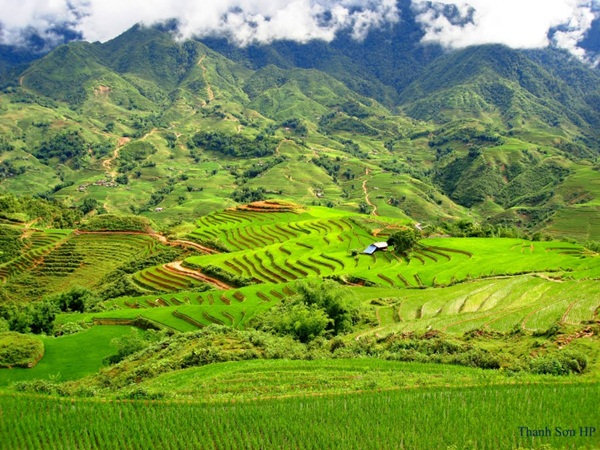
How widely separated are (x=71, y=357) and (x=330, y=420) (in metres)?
28.9

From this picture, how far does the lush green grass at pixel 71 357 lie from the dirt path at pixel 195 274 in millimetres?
25659

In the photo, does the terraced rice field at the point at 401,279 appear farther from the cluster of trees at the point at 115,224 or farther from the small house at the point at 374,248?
the cluster of trees at the point at 115,224

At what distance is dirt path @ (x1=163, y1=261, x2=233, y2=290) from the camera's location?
7106cm

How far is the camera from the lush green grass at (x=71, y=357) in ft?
113

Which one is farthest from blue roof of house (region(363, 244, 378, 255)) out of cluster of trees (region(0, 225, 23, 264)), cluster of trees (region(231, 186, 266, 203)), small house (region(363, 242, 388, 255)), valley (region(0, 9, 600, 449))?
cluster of trees (region(231, 186, 266, 203))

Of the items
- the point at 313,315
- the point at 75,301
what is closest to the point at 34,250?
the point at 75,301

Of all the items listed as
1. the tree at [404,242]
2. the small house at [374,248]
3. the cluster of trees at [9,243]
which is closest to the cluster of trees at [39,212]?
the cluster of trees at [9,243]

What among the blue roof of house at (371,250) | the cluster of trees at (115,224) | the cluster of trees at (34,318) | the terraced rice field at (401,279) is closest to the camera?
the terraced rice field at (401,279)

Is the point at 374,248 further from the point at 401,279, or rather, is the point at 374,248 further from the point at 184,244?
the point at 184,244

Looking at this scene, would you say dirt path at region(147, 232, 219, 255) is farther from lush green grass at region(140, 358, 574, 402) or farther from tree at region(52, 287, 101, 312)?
lush green grass at region(140, 358, 574, 402)

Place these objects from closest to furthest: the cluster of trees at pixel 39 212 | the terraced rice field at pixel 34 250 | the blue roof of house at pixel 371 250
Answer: the blue roof of house at pixel 371 250, the terraced rice field at pixel 34 250, the cluster of trees at pixel 39 212

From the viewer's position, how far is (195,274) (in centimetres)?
7438

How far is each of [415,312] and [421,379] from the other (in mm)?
19270

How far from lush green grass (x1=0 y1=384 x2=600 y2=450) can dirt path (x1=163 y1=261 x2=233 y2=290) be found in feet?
171
